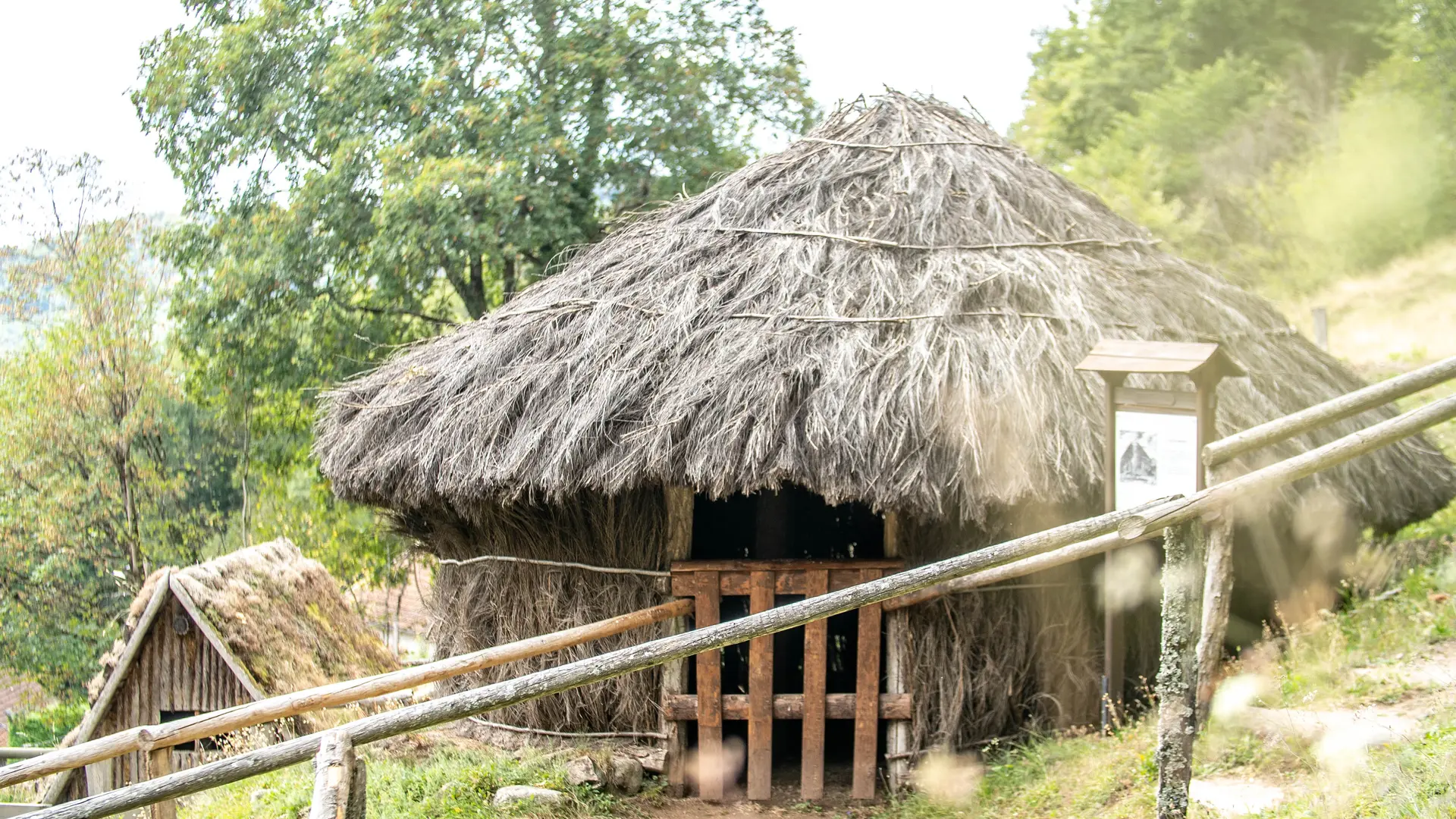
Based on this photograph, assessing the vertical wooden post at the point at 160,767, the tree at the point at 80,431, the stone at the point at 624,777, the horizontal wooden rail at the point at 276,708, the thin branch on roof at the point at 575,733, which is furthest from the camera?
the tree at the point at 80,431

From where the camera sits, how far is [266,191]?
43.2 ft

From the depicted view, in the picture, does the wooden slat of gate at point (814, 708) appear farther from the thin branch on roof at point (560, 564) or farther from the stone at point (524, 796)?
the stone at point (524, 796)

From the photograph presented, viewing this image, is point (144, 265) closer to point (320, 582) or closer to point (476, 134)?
point (476, 134)

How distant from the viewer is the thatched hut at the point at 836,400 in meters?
6.11

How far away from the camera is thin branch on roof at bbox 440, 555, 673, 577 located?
6730 millimetres

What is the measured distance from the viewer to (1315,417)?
357 centimetres

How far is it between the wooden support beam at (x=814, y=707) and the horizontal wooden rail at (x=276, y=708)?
1046 millimetres

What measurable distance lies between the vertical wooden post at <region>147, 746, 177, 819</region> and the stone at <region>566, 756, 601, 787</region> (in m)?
1.97

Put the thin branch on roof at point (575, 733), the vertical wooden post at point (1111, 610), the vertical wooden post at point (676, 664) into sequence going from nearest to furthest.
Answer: the vertical wooden post at point (1111, 610) < the vertical wooden post at point (676, 664) < the thin branch on roof at point (575, 733)

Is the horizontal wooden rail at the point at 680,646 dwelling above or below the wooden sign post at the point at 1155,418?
below

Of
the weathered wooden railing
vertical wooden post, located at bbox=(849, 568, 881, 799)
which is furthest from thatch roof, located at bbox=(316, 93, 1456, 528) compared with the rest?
the weathered wooden railing

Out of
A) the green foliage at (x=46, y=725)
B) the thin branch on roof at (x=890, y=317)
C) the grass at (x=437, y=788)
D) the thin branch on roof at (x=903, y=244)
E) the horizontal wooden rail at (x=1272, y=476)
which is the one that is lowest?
the green foliage at (x=46, y=725)

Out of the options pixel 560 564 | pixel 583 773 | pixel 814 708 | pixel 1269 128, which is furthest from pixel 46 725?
pixel 1269 128

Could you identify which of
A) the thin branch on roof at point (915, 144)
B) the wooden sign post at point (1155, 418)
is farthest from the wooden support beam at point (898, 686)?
the thin branch on roof at point (915, 144)
